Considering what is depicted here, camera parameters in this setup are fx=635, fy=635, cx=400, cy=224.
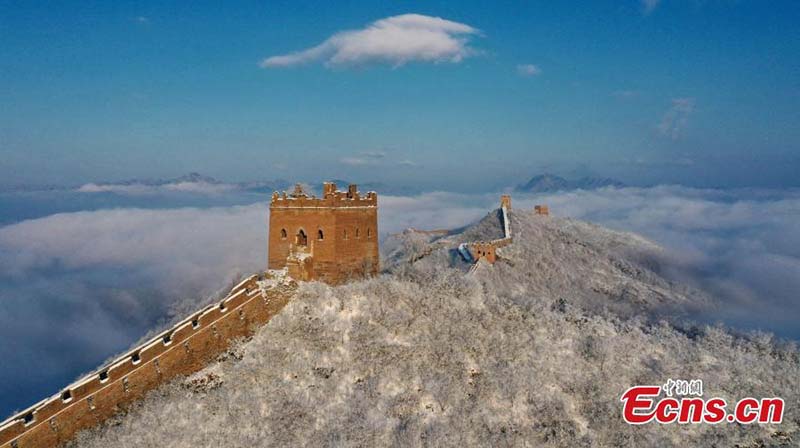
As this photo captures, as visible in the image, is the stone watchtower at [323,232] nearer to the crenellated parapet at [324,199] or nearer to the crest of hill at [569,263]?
the crenellated parapet at [324,199]

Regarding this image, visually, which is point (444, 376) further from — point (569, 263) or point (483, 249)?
point (569, 263)

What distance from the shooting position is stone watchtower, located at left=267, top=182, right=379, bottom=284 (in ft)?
103

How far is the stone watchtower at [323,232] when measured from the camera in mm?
31359

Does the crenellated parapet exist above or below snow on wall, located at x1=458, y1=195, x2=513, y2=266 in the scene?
above

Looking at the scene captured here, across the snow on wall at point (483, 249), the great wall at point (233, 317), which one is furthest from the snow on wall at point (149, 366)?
the snow on wall at point (483, 249)

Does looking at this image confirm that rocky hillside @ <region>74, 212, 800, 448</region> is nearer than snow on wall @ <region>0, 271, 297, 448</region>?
No

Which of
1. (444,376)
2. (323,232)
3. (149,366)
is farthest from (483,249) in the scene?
(149,366)

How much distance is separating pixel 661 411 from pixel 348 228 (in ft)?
54.0

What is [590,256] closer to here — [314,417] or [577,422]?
[577,422]

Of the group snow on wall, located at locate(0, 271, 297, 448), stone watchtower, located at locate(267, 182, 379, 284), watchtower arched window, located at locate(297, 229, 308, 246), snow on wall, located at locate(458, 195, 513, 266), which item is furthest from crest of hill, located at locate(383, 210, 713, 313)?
snow on wall, located at locate(0, 271, 297, 448)

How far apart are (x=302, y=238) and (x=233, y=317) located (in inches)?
248

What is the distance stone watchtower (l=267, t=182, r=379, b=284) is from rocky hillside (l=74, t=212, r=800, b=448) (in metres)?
1.46

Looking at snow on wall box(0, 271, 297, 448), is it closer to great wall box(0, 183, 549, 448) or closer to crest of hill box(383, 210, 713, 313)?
great wall box(0, 183, 549, 448)

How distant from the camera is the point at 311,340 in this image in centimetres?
2717
